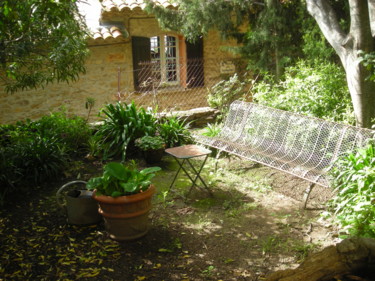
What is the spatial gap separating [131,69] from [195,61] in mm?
1917

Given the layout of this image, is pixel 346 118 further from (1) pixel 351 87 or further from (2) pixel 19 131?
(2) pixel 19 131

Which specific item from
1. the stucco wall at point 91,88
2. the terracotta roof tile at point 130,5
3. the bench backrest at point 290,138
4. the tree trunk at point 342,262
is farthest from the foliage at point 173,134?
the tree trunk at point 342,262

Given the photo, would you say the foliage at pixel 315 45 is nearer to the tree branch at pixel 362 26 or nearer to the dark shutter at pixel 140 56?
the tree branch at pixel 362 26

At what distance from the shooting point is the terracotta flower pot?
375cm

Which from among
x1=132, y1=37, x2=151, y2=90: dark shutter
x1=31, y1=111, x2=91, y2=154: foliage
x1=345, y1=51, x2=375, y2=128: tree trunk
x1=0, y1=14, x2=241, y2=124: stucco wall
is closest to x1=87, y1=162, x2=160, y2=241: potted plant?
x1=31, y1=111, x2=91, y2=154: foliage

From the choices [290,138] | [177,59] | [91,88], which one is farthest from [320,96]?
[177,59]

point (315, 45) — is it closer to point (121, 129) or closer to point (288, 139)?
point (288, 139)

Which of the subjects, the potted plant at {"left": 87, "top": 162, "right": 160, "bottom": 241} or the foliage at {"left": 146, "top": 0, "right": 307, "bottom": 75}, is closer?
the potted plant at {"left": 87, "top": 162, "right": 160, "bottom": 241}

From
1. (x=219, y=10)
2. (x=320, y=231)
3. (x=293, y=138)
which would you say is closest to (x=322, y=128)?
(x=293, y=138)

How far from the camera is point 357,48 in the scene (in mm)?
5207

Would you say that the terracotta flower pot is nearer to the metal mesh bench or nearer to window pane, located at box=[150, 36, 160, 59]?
the metal mesh bench

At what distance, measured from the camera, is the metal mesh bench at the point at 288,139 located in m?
4.51

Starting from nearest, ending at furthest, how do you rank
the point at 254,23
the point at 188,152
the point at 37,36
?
the point at 37,36 → the point at 188,152 → the point at 254,23

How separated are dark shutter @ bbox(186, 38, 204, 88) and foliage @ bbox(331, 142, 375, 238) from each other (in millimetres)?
7057
